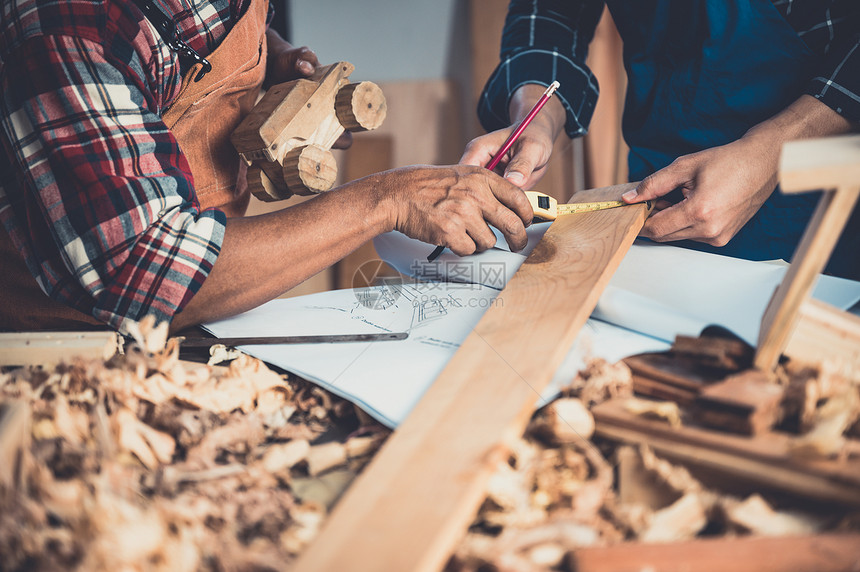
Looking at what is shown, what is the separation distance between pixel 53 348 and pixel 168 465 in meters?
0.37

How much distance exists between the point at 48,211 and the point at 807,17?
4.80ft

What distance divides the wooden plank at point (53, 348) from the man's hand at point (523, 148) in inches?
31.4

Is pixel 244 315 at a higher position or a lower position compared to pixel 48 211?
lower

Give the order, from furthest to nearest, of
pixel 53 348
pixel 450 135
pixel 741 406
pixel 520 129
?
pixel 450 135, pixel 520 129, pixel 53 348, pixel 741 406

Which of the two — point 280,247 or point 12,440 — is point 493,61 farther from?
point 12,440

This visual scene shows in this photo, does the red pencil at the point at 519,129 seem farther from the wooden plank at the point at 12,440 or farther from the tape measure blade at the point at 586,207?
the wooden plank at the point at 12,440

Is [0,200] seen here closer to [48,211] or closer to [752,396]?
[48,211]

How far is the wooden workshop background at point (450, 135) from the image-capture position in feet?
10.2

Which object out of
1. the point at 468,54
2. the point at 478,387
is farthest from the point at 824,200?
the point at 468,54

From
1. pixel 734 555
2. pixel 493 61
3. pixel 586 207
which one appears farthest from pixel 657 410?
pixel 493 61

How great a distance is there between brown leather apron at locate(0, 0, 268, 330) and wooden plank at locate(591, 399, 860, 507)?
0.97m

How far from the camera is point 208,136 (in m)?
1.27

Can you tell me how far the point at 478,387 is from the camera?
68 cm

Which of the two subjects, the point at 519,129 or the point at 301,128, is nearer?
the point at 301,128
